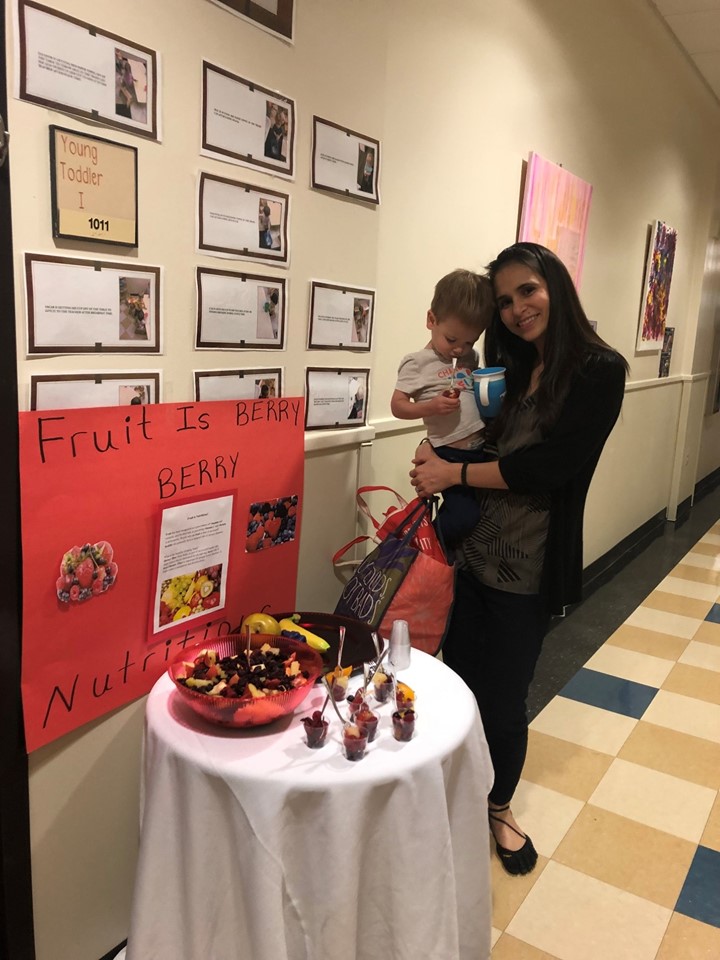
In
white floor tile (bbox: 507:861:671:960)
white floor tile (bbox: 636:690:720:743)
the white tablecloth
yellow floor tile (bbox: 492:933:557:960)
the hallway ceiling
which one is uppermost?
the hallway ceiling

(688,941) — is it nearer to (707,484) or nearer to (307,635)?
(307,635)

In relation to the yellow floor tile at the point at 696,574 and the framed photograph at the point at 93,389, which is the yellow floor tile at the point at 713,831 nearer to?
the framed photograph at the point at 93,389

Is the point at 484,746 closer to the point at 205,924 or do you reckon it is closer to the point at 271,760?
the point at 271,760

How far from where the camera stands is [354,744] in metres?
1.10

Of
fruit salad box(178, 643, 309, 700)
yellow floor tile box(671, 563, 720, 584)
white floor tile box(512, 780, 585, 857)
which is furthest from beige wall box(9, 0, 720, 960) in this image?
white floor tile box(512, 780, 585, 857)

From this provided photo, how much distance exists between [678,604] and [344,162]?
9.92 ft

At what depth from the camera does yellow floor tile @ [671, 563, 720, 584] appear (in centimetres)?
418

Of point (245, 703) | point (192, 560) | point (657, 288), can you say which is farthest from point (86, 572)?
point (657, 288)

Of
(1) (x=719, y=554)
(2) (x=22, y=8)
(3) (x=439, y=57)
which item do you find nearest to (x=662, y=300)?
(1) (x=719, y=554)

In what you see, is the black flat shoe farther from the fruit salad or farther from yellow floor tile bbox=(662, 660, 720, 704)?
yellow floor tile bbox=(662, 660, 720, 704)

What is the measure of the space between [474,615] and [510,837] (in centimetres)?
60

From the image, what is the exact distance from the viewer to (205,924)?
3.67 feet

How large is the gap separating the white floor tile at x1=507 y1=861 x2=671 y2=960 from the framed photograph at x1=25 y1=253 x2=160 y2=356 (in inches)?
61.1

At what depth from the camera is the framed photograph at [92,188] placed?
1.09 meters
